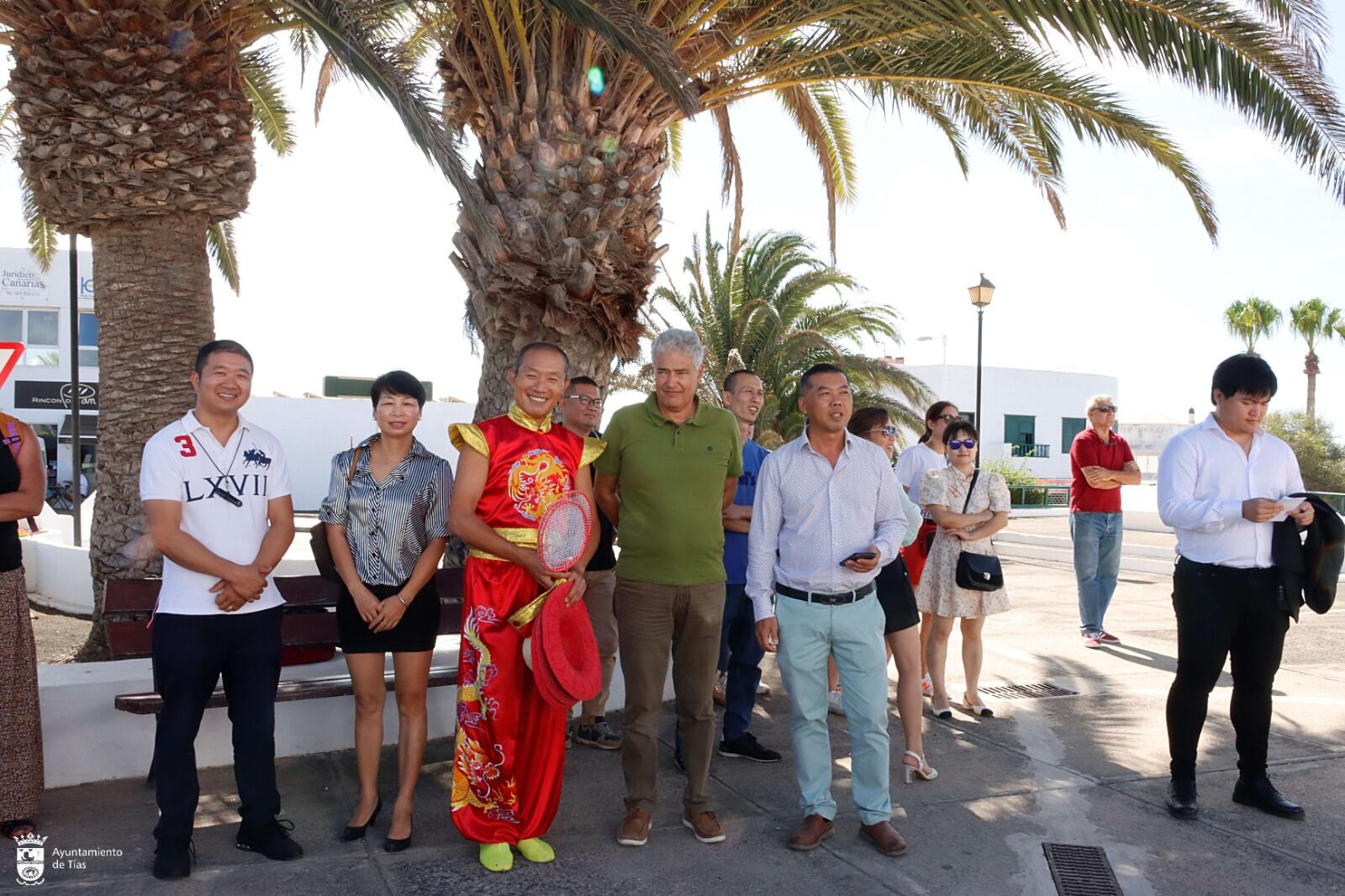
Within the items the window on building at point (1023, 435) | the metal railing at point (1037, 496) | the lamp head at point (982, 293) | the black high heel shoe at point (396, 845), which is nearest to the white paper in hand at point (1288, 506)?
the black high heel shoe at point (396, 845)

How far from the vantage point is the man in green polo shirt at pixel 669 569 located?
3900 millimetres

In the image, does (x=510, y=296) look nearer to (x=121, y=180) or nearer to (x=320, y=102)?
(x=121, y=180)

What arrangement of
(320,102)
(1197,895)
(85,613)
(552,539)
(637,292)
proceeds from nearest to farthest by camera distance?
(1197,895)
(552,539)
(637,292)
(320,102)
(85,613)

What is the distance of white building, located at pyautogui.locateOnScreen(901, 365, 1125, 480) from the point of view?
4375 cm

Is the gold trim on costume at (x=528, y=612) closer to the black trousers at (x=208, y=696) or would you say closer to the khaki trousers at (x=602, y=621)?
the black trousers at (x=208, y=696)

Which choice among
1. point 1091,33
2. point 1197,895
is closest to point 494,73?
point 1091,33

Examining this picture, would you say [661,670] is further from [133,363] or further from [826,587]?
[133,363]

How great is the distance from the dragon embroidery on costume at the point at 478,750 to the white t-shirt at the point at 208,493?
803 mm

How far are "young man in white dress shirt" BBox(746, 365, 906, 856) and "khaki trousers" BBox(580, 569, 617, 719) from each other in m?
1.43

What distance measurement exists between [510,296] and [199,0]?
2.58m

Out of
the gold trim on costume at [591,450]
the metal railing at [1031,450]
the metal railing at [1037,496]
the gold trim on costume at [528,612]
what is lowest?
the metal railing at [1037,496]

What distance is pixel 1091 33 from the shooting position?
5.24 m

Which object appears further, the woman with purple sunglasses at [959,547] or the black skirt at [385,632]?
the woman with purple sunglasses at [959,547]

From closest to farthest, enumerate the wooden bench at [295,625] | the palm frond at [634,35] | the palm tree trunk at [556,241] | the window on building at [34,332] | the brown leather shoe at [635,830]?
the brown leather shoe at [635,830] < the wooden bench at [295,625] < the palm frond at [634,35] < the palm tree trunk at [556,241] < the window on building at [34,332]
